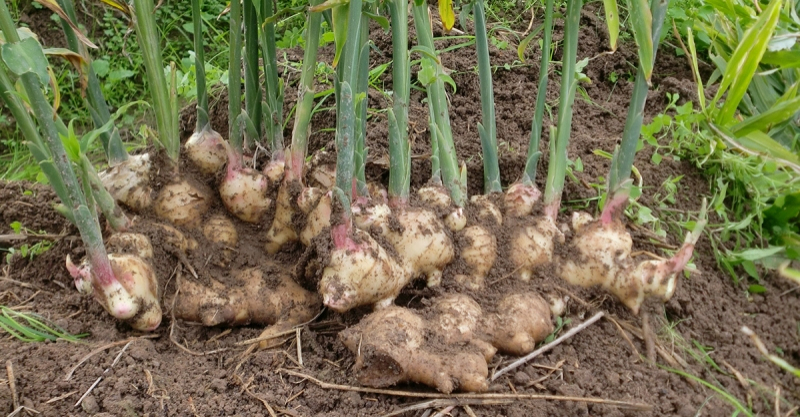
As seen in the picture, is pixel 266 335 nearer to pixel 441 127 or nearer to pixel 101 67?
pixel 441 127

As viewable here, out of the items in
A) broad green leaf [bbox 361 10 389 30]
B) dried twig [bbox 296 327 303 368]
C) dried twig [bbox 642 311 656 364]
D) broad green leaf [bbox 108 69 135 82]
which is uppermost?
broad green leaf [bbox 361 10 389 30]

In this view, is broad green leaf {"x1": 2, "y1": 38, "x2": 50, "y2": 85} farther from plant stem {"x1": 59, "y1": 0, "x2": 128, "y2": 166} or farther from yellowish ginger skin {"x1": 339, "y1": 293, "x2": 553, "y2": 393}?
yellowish ginger skin {"x1": 339, "y1": 293, "x2": 553, "y2": 393}

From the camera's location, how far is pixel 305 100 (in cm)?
139

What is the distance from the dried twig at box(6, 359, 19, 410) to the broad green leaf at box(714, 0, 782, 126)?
5.16 feet

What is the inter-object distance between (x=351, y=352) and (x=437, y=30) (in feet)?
4.42

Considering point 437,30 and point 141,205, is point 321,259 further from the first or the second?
point 437,30

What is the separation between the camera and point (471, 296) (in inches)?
53.7

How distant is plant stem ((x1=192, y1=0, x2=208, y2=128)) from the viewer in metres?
1.42

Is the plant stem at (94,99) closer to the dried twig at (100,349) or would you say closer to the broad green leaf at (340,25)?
the dried twig at (100,349)

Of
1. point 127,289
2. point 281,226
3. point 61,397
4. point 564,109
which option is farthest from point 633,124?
point 61,397

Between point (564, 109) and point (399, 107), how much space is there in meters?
0.36

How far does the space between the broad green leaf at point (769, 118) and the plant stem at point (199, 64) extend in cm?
129

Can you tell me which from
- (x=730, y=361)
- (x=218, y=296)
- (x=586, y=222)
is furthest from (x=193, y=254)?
(x=730, y=361)

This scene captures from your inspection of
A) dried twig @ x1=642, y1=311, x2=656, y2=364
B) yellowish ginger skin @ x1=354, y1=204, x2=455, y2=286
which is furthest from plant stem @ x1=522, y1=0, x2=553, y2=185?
dried twig @ x1=642, y1=311, x2=656, y2=364
